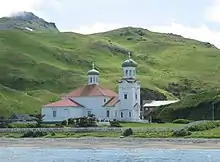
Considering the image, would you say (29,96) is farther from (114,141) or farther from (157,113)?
(114,141)

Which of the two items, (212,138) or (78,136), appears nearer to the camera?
(212,138)

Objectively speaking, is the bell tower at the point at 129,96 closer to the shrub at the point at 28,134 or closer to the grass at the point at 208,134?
the shrub at the point at 28,134

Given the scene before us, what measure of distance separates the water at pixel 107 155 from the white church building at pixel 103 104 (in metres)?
48.7

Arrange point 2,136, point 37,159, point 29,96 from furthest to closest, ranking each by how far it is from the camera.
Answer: point 29,96, point 2,136, point 37,159

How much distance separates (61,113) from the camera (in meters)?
130

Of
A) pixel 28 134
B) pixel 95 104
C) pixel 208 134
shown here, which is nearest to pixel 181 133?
pixel 208 134

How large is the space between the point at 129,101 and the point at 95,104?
23.5 ft

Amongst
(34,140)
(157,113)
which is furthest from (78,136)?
(157,113)

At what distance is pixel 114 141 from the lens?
294 ft

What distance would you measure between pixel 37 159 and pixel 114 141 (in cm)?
2518

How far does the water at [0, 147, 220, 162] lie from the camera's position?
63750 mm

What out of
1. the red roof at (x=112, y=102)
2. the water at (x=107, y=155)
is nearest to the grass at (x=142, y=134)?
the water at (x=107, y=155)

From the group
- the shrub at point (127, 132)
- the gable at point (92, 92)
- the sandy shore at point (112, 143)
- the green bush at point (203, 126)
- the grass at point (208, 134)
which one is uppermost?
the gable at point (92, 92)

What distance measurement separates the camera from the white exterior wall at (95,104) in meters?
132
